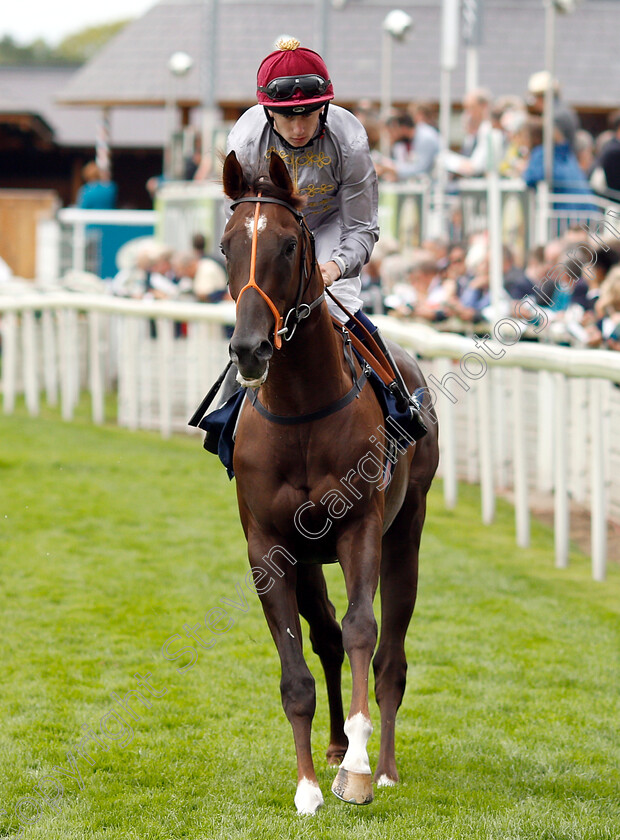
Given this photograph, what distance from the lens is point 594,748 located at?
186 inches

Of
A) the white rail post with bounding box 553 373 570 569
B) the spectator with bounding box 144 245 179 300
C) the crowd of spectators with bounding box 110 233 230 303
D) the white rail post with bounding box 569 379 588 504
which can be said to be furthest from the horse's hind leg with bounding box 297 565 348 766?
the spectator with bounding box 144 245 179 300

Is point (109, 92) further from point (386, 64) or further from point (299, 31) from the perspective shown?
point (386, 64)

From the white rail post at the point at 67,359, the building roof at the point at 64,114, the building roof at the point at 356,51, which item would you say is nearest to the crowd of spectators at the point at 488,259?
the white rail post at the point at 67,359

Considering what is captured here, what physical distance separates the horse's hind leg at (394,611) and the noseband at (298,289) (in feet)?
4.02

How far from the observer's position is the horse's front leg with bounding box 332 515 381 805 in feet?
12.2

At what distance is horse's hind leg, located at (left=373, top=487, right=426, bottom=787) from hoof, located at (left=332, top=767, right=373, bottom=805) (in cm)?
63

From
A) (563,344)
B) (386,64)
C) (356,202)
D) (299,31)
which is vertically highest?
(299,31)

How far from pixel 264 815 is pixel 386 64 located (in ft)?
46.5

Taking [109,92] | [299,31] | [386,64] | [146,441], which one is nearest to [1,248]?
[109,92]

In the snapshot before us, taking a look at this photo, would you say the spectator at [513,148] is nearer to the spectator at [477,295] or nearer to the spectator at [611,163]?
the spectator at [611,163]

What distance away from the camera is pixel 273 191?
3.82 metres

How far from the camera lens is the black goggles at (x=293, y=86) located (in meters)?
4.09

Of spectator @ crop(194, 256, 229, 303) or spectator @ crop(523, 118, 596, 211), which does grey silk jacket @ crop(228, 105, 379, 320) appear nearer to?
spectator @ crop(523, 118, 596, 211)

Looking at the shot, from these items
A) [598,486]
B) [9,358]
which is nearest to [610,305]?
[598,486]
